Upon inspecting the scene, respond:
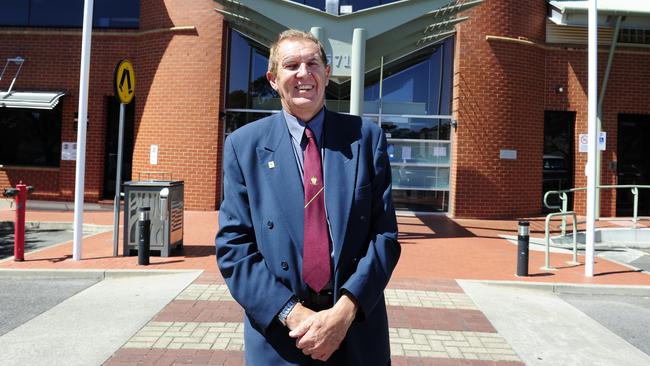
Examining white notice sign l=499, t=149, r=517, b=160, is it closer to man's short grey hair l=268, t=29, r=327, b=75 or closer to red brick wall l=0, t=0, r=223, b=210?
red brick wall l=0, t=0, r=223, b=210

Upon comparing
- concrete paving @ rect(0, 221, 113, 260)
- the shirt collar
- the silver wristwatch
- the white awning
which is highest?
the white awning

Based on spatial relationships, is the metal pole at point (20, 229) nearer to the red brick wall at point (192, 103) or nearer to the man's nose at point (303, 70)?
the red brick wall at point (192, 103)

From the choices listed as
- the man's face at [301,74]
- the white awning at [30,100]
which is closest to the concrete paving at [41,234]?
the white awning at [30,100]

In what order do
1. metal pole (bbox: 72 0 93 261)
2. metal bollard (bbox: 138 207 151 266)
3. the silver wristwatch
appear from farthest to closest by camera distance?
metal pole (bbox: 72 0 93 261)
metal bollard (bbox: 138 207 151 266)
the silver wristwatch

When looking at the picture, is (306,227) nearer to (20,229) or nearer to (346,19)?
(20,229)

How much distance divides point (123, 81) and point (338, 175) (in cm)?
672

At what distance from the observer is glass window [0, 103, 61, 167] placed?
14547 mm

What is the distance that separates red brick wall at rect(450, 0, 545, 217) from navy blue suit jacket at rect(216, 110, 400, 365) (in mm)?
11627

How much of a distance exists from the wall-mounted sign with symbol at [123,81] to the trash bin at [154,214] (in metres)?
1.31

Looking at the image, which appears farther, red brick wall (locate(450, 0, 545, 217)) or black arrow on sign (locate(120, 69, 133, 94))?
red brick wall (locate(450, 0, 545, 217))

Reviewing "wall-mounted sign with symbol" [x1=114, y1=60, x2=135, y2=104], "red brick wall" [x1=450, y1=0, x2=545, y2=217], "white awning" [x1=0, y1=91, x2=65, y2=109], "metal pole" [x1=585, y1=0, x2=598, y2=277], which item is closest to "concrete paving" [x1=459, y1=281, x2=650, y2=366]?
→ "metal pole" [x1=585, y1=0, x2=598, y2=277]

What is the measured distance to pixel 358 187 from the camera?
6.64 feet

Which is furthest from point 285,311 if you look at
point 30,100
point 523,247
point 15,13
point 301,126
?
point 15,13

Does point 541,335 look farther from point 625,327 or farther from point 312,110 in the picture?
point 312,110
